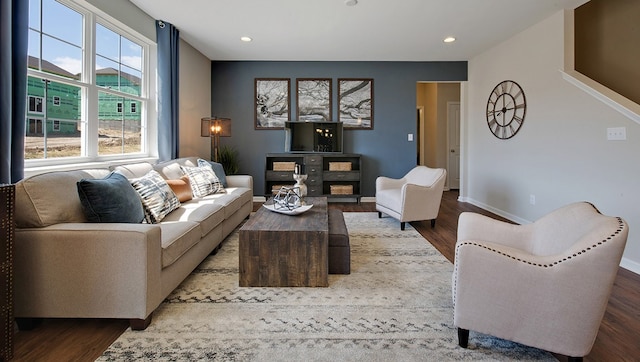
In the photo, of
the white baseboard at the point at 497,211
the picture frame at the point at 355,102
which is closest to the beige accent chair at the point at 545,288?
the white baseboard at the point at 497,211

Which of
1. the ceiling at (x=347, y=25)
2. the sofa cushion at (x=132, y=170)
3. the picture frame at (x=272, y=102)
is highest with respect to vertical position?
the ceiling at (x=347, y=25)

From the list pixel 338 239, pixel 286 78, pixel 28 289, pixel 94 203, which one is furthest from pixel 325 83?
pixel 28 289

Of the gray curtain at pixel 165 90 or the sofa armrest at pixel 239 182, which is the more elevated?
the gray curtain at pixel 165 90

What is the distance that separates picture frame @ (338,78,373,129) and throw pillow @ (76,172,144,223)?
4249 mm

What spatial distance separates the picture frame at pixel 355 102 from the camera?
5.86 m

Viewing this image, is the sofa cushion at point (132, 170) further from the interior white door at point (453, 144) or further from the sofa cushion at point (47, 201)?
the interior white door at point (453, 144)

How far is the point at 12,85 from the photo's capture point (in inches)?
80.8

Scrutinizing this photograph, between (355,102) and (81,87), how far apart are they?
161 inches

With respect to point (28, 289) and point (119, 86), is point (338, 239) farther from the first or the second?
point (119, 86)

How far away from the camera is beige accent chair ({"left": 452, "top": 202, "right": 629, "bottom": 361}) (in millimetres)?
1356

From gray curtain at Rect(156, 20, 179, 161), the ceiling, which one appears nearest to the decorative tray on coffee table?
gray curtain at Rect(156, 20, 179, 161)

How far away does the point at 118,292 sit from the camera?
5.76ft

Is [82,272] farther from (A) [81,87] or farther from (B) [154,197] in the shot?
(A) [81,87]

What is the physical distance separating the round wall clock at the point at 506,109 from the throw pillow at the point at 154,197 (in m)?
4.33
